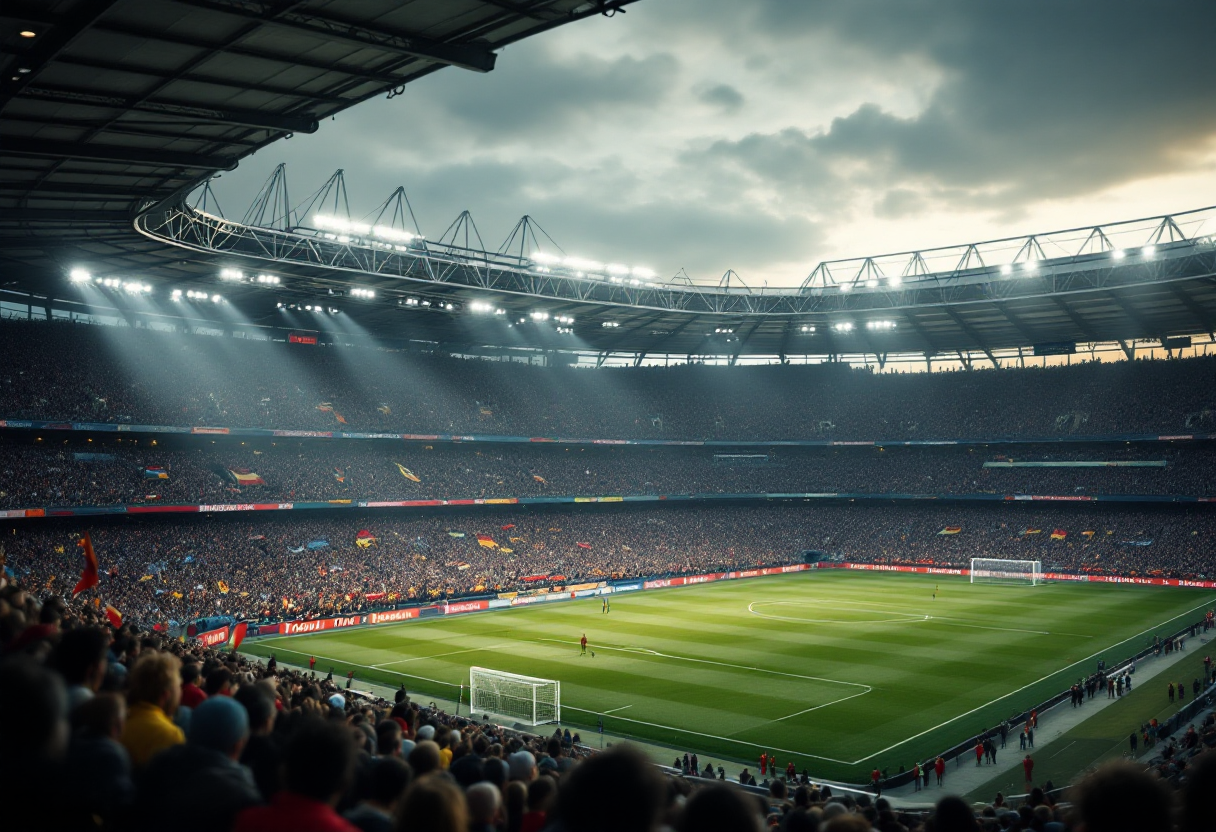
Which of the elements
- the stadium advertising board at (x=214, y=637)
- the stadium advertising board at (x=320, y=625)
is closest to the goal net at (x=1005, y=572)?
the stadium advertising board at (x=320, y=625)

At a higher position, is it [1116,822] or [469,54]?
[469,54]

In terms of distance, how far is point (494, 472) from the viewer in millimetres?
69875

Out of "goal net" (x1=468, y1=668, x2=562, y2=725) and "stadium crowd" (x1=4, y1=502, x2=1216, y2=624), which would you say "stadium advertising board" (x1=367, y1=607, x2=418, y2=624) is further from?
"goal net" (x1=468, y1=668, x2=562, y2=725)

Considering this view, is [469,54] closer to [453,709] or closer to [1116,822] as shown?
[1116,822]

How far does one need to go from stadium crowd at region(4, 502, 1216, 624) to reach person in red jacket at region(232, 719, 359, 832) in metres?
42.2

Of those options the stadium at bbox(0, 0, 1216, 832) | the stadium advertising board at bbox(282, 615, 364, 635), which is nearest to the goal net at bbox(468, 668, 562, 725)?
the stadium at bbox(0, 0, 1216, 832)

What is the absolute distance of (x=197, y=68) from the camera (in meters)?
20.7

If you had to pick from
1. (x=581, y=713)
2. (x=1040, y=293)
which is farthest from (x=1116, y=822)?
(x=1040, y=293)

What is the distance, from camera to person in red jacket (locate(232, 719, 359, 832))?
3320 mm

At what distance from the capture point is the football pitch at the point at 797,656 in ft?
93.1

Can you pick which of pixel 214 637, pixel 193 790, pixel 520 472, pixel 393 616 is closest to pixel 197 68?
pixel 193 790

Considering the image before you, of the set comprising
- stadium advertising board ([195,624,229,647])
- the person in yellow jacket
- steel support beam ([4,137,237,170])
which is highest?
steel support beam ([4,137,237,170])

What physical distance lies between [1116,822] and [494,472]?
6770cm

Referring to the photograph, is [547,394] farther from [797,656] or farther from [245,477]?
[797,656]
